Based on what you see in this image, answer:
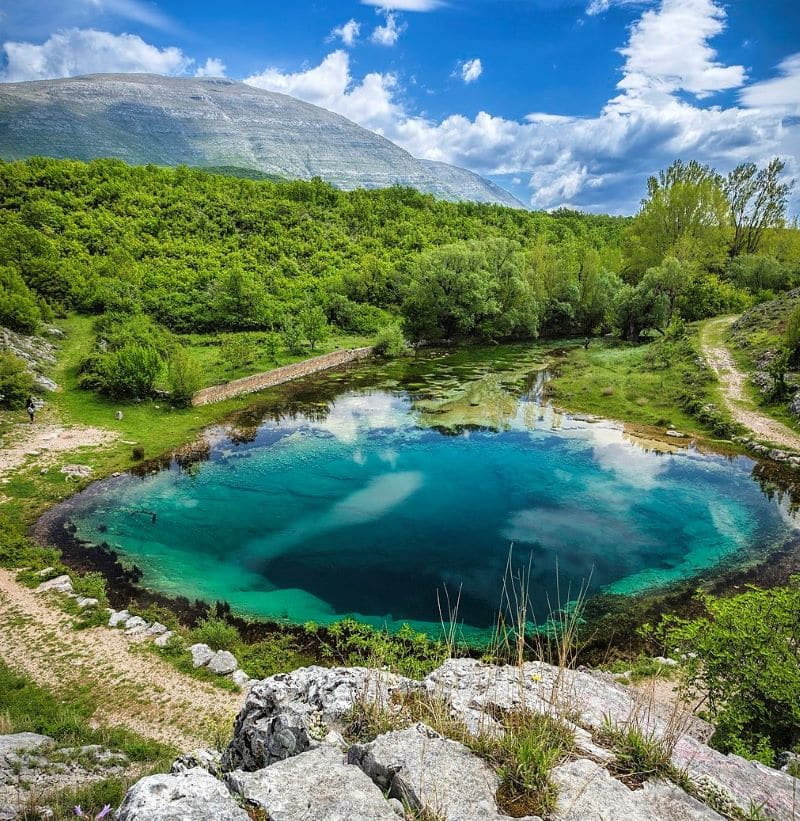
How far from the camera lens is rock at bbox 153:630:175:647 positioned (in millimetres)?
11561

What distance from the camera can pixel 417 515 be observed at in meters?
19.3

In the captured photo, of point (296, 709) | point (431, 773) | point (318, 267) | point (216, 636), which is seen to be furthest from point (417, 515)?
point (318, 267)

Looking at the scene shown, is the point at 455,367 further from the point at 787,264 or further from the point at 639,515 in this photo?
the point at 787,264

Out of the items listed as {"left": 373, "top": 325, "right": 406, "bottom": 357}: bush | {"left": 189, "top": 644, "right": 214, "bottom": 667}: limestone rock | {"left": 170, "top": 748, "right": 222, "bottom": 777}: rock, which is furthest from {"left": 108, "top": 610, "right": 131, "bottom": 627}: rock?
{"left": 373, "top": 325, "right": 406, "bottom": 357}: bush

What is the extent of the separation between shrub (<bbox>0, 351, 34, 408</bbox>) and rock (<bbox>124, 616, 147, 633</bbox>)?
18832 millimetres

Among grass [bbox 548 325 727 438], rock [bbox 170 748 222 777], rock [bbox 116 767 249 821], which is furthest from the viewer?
grass [bbox 548 325 727 438]

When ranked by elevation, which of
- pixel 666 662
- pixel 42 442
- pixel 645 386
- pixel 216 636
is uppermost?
pixel 645 386

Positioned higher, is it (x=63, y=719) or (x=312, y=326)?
(x=312, y=326)

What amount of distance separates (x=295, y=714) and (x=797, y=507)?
22.1 meters

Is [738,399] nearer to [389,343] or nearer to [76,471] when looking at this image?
[389,343]

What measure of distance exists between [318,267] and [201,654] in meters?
60.3

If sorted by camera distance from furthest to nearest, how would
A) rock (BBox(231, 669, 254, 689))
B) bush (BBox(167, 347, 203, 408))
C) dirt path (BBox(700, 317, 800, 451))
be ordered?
1. bush (BBox(167, 347, 203, 408))
2. dirt path (BBox(700, 317, 800, 451))
3. rock (BBox(231, 669, 254, 689))

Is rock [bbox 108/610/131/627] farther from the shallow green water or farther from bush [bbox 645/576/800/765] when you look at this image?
bush [bbox 645/576/800/765]

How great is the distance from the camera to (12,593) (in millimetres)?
13180
